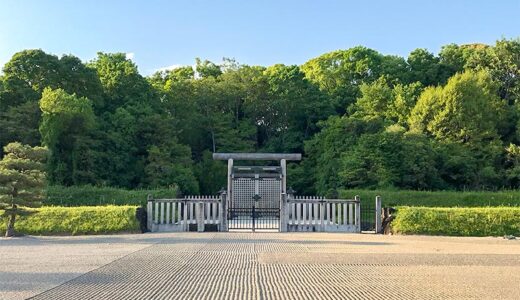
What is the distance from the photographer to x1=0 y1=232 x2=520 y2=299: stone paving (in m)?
5.44

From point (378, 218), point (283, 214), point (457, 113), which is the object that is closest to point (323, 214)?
point (283, 214)

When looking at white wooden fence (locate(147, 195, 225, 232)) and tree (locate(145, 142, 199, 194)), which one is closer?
white wooden fence (locate(147, 195, 225, 232))

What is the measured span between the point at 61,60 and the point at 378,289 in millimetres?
25330

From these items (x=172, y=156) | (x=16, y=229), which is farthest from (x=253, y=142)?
(x=16, y=229)

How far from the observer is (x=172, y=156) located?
1044 inches

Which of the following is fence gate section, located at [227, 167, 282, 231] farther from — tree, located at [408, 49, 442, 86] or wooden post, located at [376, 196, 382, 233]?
tree, located at [408, 49, 442, 86]

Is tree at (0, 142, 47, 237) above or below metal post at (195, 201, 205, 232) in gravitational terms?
above

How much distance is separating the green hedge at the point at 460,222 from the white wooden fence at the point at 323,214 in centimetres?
154

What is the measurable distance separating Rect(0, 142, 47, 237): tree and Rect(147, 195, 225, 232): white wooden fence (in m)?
3.19

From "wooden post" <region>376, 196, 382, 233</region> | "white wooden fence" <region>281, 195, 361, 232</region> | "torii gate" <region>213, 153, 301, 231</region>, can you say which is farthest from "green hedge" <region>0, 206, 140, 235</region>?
"torii gate" <region>213, 153, 301, 231</region>

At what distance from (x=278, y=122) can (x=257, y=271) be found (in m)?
Answer: 25.7

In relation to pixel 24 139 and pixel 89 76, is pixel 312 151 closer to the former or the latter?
pixel 89 76

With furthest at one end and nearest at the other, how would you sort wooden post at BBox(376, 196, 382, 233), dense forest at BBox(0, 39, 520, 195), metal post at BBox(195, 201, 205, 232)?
dense forest at BBox(0, 39, 520, 195) → wooden post at BBox(376, 196, 382, 233) → metal post at BBox(195, 201, 205, 232)

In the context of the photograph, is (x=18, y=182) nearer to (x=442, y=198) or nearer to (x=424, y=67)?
(x=442, y=198)
